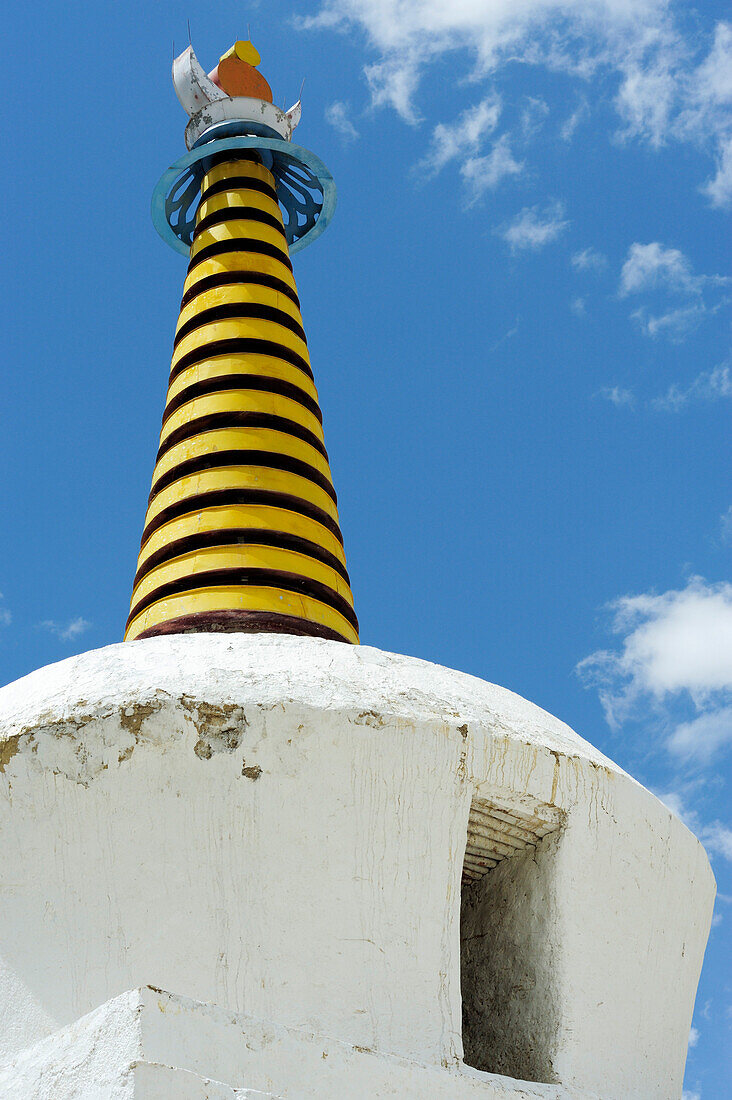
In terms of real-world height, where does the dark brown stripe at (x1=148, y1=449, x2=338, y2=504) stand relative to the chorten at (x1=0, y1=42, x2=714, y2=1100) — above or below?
above

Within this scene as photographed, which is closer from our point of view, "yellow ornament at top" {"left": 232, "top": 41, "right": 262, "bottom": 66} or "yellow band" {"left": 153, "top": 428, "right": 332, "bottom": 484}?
"yellow band" {"left": 153, "top": 428, "right": 332, "bottom": 484}

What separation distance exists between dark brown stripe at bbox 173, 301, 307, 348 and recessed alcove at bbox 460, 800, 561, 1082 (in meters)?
3.21

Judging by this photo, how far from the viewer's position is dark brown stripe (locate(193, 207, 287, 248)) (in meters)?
6.91

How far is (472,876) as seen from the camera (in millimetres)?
4473

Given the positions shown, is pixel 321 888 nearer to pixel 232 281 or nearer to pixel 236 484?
pixel 236 484

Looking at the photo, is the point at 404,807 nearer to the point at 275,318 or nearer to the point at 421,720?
the point at 421,720

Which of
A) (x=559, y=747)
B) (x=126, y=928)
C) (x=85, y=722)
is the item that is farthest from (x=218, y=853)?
(x=559, y=747)

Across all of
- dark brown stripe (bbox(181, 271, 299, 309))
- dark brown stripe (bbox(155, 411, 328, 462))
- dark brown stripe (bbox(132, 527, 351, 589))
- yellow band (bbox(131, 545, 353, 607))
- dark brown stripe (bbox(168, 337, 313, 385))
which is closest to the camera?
yellow band (bbox(131, 545, 353, 607))

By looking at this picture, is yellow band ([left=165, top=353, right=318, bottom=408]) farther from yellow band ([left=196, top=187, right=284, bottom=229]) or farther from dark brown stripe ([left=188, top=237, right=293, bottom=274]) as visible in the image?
yellow band ([left=196, top=187, right=284, bottom=229])

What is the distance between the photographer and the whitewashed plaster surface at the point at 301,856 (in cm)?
339

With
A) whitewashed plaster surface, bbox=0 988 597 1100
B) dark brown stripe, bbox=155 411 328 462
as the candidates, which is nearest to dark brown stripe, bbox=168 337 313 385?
dark brown stripe, bbox=155 411 328 462

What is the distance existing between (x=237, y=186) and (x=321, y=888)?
4905mm

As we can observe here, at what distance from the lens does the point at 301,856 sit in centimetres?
349

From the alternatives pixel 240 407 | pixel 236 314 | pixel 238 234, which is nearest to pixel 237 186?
pixel 238 234
